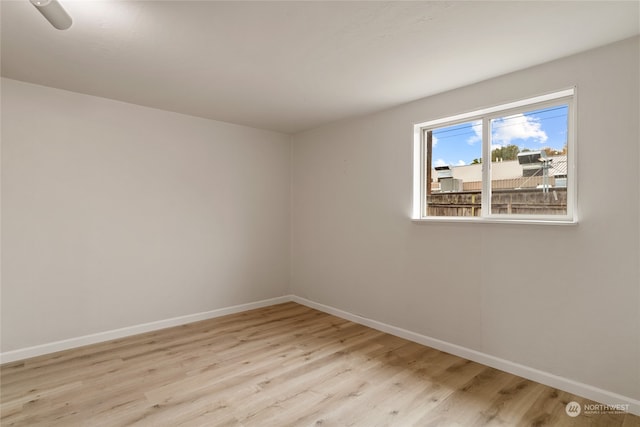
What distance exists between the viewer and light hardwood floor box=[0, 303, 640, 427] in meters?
2.16

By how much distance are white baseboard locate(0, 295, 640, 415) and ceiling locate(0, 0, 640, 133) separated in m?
2.48

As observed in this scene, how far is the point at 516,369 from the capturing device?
272 centimetres

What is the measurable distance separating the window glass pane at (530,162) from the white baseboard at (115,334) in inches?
135

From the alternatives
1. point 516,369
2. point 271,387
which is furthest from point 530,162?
point 271,387

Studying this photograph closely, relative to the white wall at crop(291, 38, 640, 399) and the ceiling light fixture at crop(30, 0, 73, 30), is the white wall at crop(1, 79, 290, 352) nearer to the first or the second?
the white wall at crop(291, 38, 640, 399)

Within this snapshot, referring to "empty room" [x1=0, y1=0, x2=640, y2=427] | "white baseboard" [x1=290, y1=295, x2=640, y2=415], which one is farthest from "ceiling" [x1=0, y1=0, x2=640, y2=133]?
"white baseboard" [x1=290, y1=295, x2=640, y2=415]

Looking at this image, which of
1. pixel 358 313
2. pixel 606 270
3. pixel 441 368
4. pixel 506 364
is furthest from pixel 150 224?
pixel 606 270

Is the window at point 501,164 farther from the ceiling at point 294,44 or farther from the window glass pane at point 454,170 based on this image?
the ceiling at point 294,44

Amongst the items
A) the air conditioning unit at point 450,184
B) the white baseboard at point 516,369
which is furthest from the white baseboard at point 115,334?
the air conditioning unit at point 450,184

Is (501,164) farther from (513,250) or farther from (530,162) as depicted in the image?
(513,250)

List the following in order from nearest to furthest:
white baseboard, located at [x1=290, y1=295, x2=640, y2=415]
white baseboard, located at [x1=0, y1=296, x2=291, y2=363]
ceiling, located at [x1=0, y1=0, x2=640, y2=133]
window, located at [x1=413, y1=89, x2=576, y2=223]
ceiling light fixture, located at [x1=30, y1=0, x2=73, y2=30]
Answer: ceiling light fixture, located at [x1=30, y1=0, x2=73, y2=30]
ceiling, located at [x1=0, y1=0, x2=640, y2=133]
white baseboard, located at [x1=290, y1=295, x2=640, y2=415]
window, located at [x1=413, y1=89, x2=576, y2=223]
white baseboard, located at [x1=0, y1=296, x2=291, y2=363]

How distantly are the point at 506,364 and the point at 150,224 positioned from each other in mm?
3899

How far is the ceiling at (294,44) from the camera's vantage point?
1945mm

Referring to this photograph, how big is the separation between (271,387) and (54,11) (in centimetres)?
273
